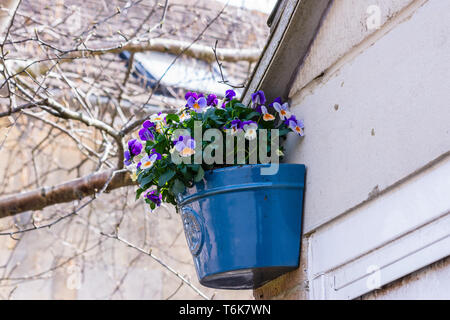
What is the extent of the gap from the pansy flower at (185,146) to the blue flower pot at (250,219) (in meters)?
0.11

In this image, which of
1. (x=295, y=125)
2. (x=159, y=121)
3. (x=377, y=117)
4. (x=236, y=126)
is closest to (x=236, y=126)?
(x=236, y=126)

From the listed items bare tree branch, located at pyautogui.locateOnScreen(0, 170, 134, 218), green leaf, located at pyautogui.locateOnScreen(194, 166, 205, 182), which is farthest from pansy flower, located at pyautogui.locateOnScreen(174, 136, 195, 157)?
bare tree branch, located at pyautogui.locateOnScreen(0, 170, 134, 218)

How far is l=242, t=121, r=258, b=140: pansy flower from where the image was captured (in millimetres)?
2346

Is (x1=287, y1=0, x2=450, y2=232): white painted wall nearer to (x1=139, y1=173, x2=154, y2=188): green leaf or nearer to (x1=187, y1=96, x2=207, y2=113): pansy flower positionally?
(x1=187, y1=96, x2=207, y2=113): pansy flower

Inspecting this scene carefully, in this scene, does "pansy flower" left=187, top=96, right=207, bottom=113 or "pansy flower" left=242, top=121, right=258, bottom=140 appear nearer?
"pansy flower" left=242, top=121, right=258, bottom=140

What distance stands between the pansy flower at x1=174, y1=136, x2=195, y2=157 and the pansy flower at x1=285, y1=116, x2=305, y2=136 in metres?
0.35

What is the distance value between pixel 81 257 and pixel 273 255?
188 inches

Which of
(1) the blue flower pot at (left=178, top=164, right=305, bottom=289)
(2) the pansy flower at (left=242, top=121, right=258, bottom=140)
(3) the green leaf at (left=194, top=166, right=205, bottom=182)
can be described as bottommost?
(1) the blue flower pot at (left=178, top=164, right=305, bottom=289)

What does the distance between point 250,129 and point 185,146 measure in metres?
0.23

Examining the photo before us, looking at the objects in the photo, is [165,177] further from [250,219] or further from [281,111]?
[281,111]

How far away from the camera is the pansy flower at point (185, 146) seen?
7.52ft

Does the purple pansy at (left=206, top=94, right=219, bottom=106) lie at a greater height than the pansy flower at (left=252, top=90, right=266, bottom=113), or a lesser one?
greater

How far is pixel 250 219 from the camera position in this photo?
Result: 2297 millimetres

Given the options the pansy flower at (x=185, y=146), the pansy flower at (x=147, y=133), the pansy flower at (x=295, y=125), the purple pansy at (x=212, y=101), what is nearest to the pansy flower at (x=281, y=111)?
the pansy flower at (x=295, y=125)
